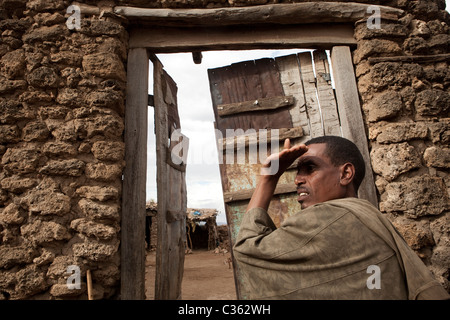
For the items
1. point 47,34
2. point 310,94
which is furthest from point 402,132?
point 47,34

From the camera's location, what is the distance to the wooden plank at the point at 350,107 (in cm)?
242

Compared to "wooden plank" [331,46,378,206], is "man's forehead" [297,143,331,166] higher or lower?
lower

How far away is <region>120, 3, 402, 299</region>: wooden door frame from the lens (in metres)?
2.37

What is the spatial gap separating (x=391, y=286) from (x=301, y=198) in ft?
1.67

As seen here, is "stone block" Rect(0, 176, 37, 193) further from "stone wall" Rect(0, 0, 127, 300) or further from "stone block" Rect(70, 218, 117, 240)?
"stone block" Rect(70, 218, 117, 240)

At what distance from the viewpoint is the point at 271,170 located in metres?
1.46

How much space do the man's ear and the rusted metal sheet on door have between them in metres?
1.20

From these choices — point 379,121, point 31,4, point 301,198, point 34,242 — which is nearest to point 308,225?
point 301,198

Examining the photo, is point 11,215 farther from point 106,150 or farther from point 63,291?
point 106,150

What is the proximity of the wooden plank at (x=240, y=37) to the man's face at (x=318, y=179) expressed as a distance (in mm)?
1578

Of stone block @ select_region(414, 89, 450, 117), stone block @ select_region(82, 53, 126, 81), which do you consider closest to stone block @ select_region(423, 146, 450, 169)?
stone block @ select_region(414, 89, 450, 117)

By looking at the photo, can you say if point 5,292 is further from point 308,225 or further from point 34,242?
point 308,225

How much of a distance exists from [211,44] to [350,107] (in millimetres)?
1360

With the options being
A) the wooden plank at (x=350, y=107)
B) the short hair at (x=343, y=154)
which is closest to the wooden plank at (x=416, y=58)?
the wooden plank at (x=350, y=107)
